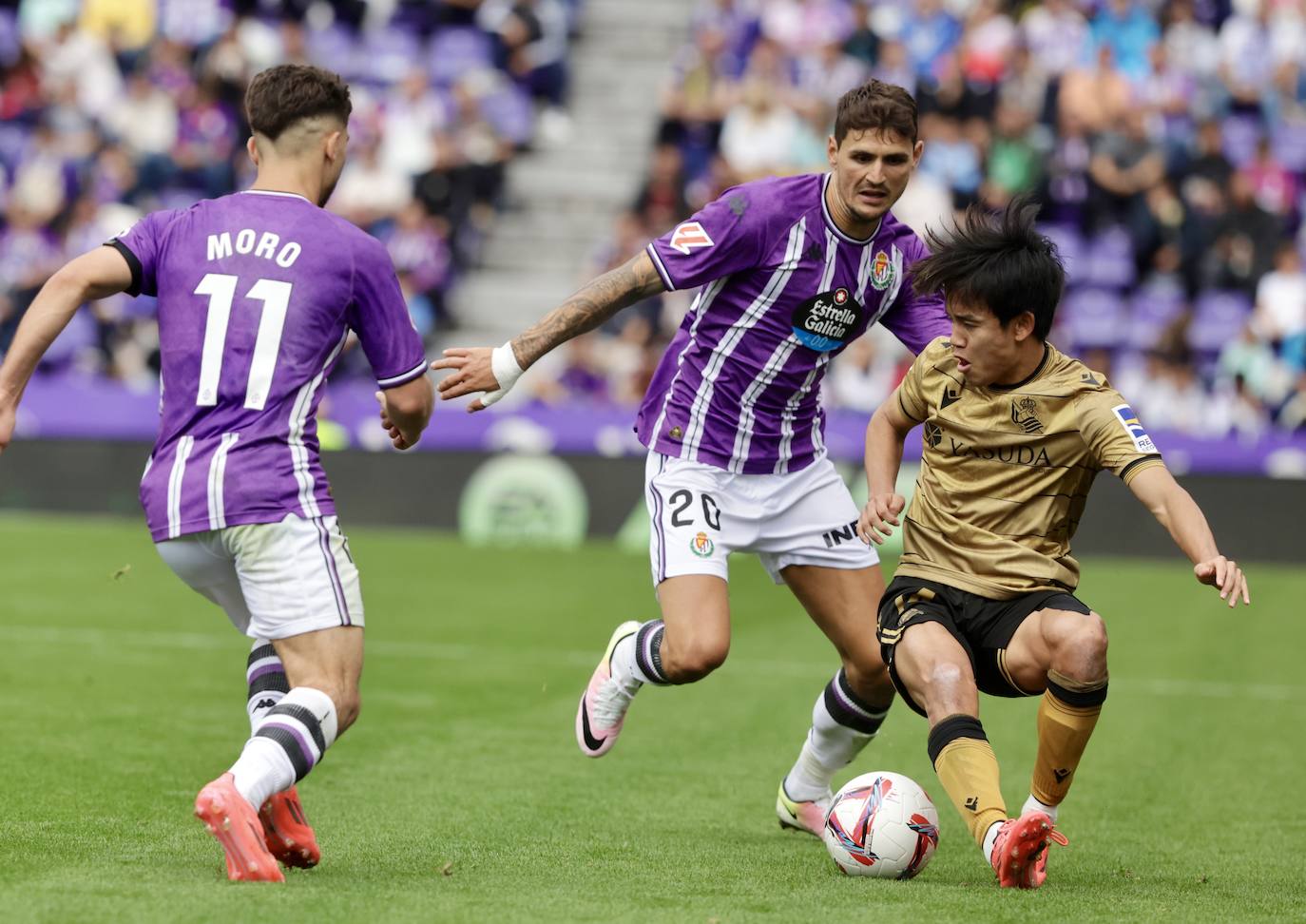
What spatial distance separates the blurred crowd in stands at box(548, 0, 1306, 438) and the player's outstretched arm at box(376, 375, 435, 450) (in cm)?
1207

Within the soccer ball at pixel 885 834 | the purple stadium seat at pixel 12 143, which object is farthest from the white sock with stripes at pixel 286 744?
the purple stadium seat at pixel 12 143

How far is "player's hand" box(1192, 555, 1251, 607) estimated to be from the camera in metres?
4.62

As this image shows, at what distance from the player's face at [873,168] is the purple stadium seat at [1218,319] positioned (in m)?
12.1

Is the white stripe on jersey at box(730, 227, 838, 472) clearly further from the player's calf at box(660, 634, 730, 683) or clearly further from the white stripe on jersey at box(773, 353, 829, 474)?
the player's calf at box(660, 634, 730, 683)

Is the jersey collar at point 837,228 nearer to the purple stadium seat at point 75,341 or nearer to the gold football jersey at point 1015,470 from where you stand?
the gold football jersey at point 1015,470

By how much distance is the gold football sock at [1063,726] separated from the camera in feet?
16.9

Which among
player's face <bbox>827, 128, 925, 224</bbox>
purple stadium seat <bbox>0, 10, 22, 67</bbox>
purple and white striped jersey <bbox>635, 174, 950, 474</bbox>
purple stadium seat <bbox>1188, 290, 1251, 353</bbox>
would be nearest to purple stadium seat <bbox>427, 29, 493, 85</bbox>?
purple stadium seat <bbox>0, 10, 22, 67</bbox>

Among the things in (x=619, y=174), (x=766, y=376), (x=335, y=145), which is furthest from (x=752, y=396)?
(x=619, y=174)

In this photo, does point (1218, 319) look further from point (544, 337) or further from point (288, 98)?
point (288, 98)

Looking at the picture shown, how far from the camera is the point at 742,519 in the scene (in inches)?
242

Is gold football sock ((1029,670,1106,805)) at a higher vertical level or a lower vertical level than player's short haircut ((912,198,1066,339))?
lower

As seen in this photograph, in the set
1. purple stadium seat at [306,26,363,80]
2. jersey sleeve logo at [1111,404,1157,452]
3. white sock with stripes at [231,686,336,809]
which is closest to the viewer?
white sock with stripes at [231,686,336,809]

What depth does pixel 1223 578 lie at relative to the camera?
15.2ft

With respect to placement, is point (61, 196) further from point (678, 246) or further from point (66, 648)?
point (678, 246)
